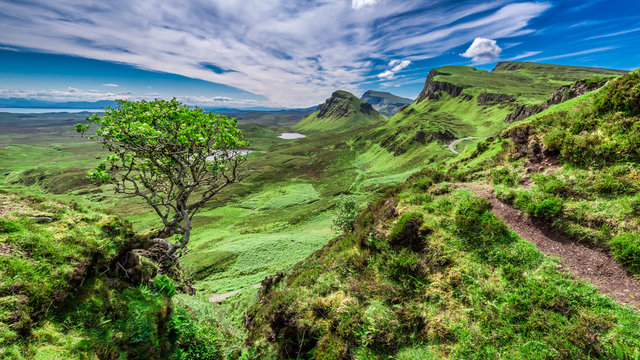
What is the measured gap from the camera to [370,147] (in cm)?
19138

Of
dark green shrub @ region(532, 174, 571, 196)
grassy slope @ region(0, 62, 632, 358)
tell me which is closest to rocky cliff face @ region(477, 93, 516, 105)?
grassy slope @ region(0, 62, 632, 358)

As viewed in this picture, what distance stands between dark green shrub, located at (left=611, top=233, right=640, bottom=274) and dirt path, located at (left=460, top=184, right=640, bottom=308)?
216 millimetres

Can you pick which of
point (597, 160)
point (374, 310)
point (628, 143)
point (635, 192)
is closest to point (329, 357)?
point (374, 310)

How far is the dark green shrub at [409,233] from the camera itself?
11938 millimetres

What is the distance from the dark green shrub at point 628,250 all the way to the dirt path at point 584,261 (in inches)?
8.5

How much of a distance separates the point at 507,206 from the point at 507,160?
5.77 m

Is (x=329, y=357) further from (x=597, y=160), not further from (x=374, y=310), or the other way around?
(x=597, y=160)

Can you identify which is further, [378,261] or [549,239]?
[378,261]

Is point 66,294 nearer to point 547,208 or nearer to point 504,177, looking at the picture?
point 547,208

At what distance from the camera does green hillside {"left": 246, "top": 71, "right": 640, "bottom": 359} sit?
7043mm

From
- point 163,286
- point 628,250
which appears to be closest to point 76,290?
point 163,286

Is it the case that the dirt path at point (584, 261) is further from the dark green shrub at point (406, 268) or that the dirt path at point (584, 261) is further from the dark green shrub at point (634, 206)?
the dark green shrub at point (406, 268)

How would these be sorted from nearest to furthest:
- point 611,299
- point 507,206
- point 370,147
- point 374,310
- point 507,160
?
point 611,299 → point 374,310 → point 507,206 → point 507,160 → point 370,147

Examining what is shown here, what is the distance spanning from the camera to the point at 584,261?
8.23 meters
